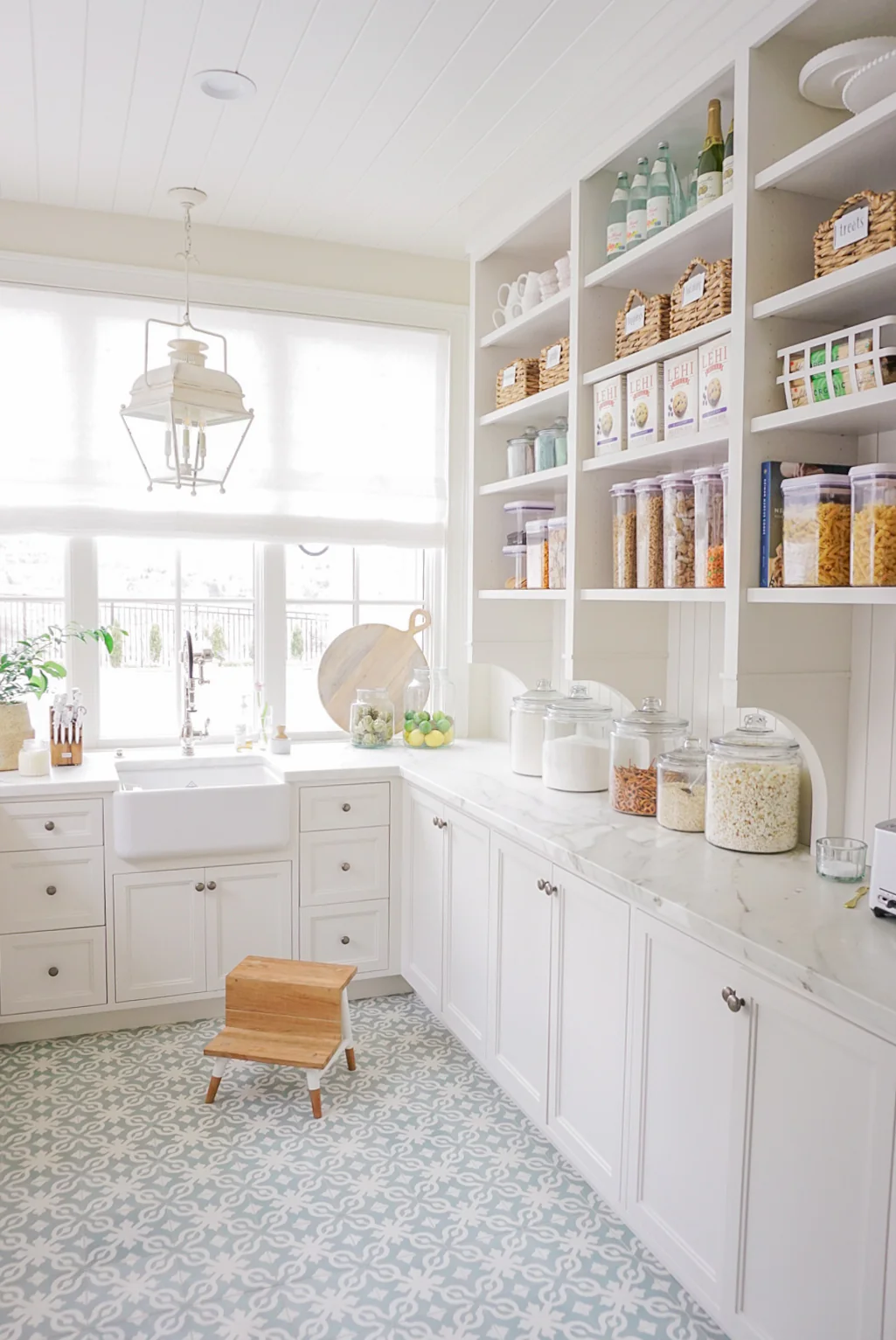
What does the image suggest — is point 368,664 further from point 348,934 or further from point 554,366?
point 554,366

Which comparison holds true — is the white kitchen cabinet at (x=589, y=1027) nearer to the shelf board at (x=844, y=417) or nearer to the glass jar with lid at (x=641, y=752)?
the glass jar with lid at (x=641, y=752)

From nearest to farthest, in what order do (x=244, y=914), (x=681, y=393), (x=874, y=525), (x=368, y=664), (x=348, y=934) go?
(x=874, y=525), (x=681, y=393), (x=244, y=914), (x=348, y=934), (x=368, y=664)

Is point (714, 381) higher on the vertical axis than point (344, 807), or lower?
higher

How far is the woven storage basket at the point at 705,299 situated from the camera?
215 cm

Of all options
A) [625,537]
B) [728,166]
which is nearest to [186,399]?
[625,537]

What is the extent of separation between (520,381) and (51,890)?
2123 mm

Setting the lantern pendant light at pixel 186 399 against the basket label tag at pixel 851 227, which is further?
the lantern pendant light at pixel 186 399

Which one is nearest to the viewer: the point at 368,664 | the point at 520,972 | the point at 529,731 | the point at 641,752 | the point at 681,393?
the point at 681,393

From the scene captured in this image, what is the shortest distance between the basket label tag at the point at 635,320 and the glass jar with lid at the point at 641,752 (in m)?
0.98

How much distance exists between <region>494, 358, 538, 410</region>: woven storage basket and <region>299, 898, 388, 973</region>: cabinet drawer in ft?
5.62

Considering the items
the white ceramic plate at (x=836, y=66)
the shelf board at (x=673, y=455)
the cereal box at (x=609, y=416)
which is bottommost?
the shelf board at (x=673, y=455)

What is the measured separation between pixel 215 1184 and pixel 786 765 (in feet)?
5.46

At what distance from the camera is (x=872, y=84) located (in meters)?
1.81

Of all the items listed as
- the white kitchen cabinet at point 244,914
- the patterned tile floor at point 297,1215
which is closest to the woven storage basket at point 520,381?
the white kitchen cabinet at point 244,914
